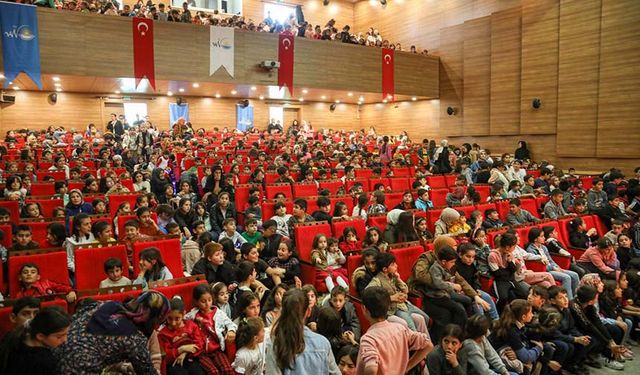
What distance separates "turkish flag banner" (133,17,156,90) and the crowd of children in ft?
16.2

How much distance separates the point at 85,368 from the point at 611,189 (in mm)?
8097

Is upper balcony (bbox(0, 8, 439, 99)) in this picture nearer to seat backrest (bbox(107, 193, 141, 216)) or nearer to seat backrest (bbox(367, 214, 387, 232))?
seat backrest (bbox(107, 193, 141, 216))

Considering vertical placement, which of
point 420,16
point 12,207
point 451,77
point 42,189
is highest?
point 420,16

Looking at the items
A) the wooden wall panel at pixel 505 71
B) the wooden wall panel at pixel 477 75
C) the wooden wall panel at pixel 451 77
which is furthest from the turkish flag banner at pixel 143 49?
the wooden wall panel at pixel 505 71

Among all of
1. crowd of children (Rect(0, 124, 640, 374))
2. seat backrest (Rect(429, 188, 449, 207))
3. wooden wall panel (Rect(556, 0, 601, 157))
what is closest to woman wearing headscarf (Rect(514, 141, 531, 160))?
wooden wall panel (Rect(556, 0, 601, 157))

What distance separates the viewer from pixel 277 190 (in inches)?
266

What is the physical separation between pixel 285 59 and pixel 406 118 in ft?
21.7

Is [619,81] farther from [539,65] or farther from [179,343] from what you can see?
[179,343]

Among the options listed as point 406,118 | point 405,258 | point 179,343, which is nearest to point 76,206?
point 179,343

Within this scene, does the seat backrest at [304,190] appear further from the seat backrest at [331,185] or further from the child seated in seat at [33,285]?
the child seated in seat at [33,285]

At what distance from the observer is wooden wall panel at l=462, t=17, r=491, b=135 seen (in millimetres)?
14867

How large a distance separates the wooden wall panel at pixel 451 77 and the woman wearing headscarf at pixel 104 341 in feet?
50.0

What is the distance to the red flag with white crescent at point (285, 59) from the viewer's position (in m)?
13.2

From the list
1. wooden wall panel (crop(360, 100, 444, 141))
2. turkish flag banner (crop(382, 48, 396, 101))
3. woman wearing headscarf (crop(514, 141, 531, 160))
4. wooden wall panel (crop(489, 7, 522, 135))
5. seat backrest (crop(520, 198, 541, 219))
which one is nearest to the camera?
seat backrest (crop(520, 198, 541, 219))
